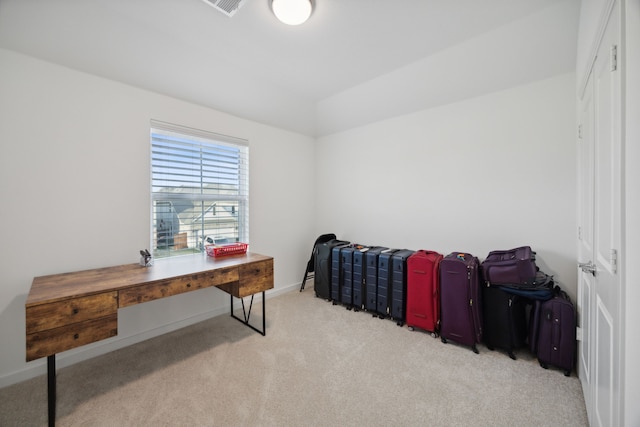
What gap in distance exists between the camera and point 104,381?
1.91 meters

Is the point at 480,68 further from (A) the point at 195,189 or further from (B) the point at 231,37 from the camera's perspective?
(A) the point at 195,189

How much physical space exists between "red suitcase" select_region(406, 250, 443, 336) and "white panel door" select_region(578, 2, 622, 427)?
1.05 meters

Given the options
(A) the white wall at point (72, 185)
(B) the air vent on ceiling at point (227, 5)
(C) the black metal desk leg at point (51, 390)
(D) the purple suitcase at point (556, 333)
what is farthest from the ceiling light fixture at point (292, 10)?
(D) the purple suitcase at point (556, 333)

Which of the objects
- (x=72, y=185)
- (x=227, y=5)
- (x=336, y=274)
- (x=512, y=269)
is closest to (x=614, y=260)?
(x=512, y=269)

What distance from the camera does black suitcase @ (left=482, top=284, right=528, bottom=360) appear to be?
2186 millimetres

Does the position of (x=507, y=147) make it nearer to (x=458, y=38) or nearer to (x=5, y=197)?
(x=458, y=38)

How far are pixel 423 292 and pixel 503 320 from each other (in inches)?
27.0

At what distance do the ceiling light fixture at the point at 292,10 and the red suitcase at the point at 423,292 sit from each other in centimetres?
242

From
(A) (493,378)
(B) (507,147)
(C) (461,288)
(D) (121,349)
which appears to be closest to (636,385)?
(A) (493,378)

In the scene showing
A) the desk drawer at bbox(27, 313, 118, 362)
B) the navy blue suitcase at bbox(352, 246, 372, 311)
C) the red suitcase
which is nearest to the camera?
the desk drawer at bbox(27, 313, 118, 362)

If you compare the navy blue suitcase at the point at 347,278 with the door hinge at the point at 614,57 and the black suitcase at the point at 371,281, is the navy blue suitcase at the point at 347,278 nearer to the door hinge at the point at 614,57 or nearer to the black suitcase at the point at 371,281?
the black suitcase at the point at 371,281

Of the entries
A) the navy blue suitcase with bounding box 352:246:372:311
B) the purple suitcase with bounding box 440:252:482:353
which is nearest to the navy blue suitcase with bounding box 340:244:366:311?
the navy blue suitcase with bounding box 352:246:372:311

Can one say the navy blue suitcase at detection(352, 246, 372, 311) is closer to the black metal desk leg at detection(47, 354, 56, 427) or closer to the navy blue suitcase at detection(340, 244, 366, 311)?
the navy blue suitcase at detection(340, 244, 366, 311)

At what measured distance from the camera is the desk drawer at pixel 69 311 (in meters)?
1.44
